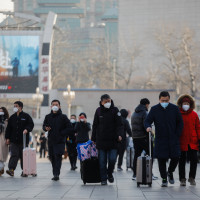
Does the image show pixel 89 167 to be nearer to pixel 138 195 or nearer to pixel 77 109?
pixel 138 195

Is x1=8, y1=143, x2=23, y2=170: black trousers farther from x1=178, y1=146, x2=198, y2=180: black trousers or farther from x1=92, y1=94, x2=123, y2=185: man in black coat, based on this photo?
x1=178, y1=146, x2=198, y2=180: black trousers

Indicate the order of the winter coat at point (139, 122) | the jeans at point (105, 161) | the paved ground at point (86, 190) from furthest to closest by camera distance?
1. the winter coat at point (139, 122)
2. the jeans at point (105, 161)
3. the paved ground at point (86, 190)

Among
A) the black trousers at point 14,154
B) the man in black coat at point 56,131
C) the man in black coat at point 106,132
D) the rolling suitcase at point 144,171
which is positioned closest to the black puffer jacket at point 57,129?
the man in black coat at point 56,131

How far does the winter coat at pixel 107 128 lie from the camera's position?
573 inches

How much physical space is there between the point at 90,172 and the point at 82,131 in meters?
6.38

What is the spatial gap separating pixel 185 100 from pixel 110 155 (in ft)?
6.00

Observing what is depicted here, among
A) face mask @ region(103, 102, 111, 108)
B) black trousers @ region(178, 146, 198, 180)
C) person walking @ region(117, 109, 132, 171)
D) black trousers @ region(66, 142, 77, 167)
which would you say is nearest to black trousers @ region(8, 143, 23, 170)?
person walking @ region(117, 109, 132, 171)

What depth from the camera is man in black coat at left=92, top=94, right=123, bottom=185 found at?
14.5m

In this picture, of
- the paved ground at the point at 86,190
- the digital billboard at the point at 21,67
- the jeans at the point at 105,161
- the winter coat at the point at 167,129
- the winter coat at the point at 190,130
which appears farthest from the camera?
the digital billboard at the point at 21,67

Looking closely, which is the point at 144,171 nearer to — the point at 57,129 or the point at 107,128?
the point at 107,128

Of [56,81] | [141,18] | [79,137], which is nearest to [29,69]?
[56,81]

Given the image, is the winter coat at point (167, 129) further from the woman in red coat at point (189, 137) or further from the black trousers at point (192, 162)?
the black trousers at point (192, 162)

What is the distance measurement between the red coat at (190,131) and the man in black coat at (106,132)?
4.12 feet

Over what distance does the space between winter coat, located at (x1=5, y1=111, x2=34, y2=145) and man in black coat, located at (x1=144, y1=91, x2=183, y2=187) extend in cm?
451
